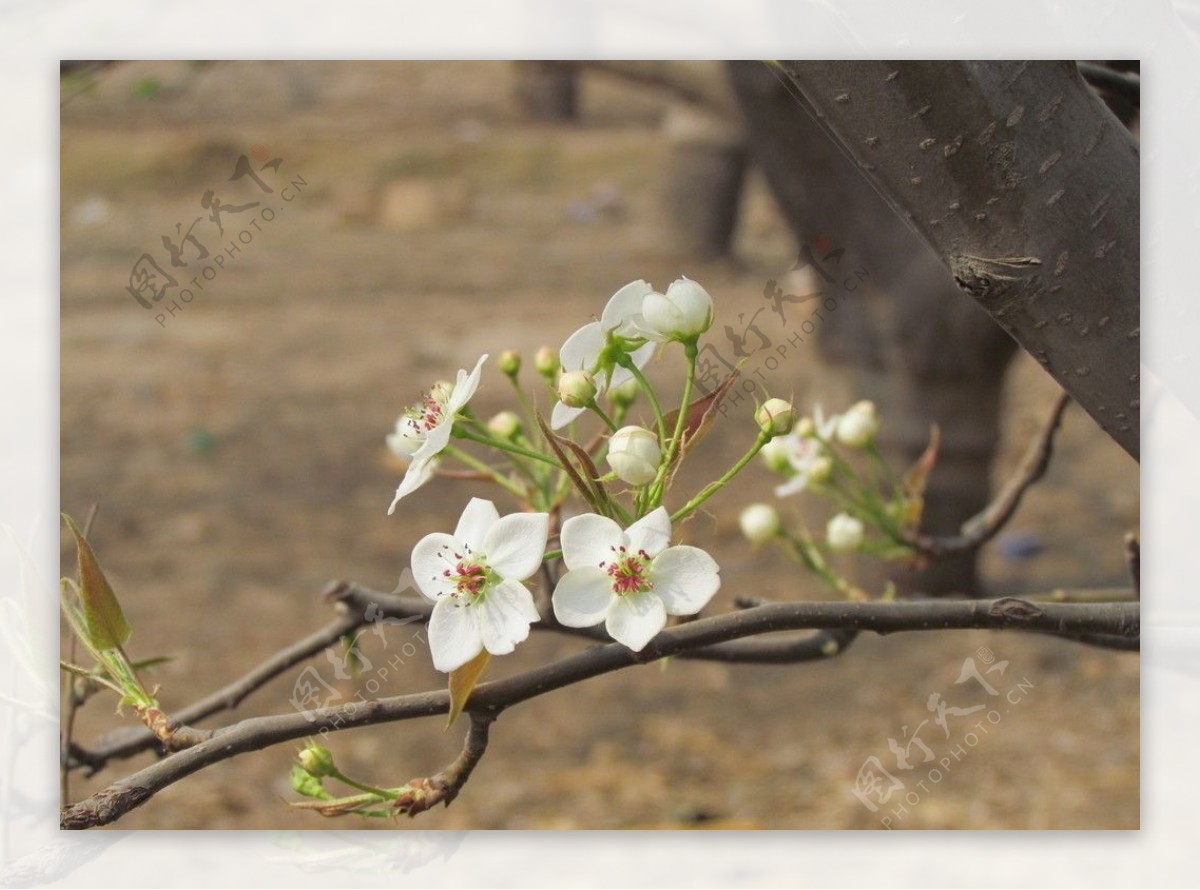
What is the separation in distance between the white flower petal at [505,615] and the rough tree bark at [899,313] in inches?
52.9

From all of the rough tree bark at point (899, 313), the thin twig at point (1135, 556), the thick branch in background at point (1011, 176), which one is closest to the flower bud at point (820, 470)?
the thin twig at point (1135, 556)

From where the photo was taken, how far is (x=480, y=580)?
55 cm

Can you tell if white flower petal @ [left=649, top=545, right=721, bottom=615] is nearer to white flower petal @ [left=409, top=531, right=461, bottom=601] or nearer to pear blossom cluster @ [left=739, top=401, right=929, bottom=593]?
white flower petal @ [left=409, top=531, right=461, bottom=601]

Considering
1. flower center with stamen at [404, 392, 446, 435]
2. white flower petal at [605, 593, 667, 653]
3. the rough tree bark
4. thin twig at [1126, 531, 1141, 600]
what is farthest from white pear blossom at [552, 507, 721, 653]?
the rough tree bark

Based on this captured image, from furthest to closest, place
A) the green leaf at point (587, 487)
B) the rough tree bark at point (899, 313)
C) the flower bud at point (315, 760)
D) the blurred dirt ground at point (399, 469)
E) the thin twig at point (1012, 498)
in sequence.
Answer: the blurred dirt ground at point (399, 469) → the rough tree bark at point (899, 313) → the thin twig at point (1012, 498) → the flower bud at point (315, 760) → the green leaf at point (587, 487)

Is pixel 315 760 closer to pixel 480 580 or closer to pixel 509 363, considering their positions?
pixel 480 580

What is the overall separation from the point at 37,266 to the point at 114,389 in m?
2.67

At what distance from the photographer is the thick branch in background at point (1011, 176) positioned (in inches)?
23.5

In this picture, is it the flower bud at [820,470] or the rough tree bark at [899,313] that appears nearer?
the flower bud at [820,470]

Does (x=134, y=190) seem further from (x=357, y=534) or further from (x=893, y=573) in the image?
(x=893, y=573)

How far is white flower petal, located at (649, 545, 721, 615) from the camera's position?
538 mm

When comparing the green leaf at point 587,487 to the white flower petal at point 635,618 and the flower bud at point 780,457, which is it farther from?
the flower bud at point 780,457

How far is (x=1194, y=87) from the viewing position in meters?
0.67

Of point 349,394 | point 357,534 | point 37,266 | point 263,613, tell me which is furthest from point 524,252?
point 37,266
